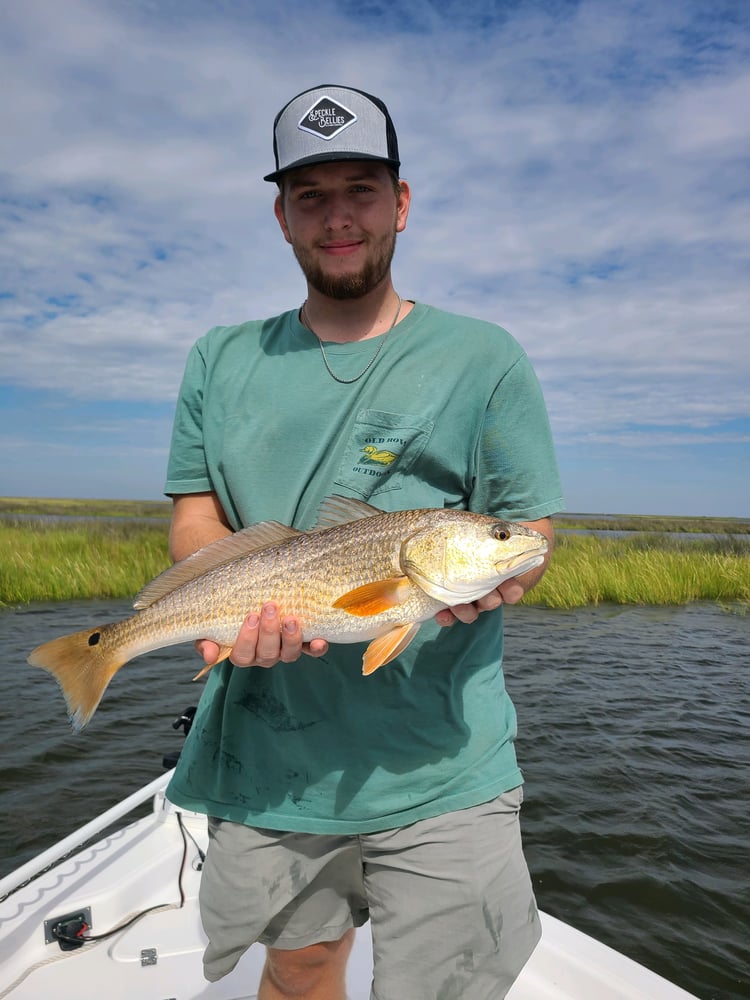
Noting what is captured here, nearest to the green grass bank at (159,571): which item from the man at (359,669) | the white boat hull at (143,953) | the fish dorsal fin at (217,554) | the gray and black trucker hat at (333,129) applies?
the white boat hull at (143,953)

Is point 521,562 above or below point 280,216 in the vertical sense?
below

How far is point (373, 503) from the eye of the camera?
289cm

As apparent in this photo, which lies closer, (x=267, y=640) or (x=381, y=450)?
(x=267, y=640)

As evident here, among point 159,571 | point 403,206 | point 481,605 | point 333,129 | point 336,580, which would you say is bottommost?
point 159,571

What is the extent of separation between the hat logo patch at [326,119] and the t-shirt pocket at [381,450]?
3.78ft

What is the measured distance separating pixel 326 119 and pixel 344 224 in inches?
16.3

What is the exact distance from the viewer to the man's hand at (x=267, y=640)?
2502 millimetres

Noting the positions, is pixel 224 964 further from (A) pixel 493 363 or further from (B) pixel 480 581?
(A) pixel 493 363

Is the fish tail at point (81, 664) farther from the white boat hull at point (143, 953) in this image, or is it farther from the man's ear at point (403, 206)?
the man's ear at point (403, 206)

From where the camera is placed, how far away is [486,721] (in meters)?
2.67

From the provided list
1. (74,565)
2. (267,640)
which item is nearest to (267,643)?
(267,640)

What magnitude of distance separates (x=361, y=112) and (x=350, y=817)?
2831mm

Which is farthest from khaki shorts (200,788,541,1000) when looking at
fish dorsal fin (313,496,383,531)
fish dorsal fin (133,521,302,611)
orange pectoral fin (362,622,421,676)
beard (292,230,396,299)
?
beard (292,230,396,299)

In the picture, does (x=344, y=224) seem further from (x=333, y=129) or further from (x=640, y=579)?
(x=640, y=579)
